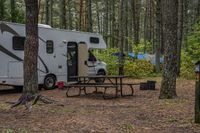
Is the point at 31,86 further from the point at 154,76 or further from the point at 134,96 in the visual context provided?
the point at 154,76

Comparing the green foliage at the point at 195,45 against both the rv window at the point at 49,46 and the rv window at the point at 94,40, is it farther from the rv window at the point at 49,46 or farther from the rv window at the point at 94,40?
the rv window at the point at 49,46

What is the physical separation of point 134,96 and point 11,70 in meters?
4.78

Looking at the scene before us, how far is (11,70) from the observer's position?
14.4 meters

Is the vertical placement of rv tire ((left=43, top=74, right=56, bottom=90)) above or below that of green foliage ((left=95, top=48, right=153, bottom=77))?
below

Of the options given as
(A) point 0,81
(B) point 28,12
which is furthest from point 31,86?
(A) point 0,81

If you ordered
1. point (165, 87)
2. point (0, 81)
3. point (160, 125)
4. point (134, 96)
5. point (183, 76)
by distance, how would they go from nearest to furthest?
1. point (160, 125)
2. point (165, 87)
3. point (134, 96)
4. point (0, 81)
5. point (183, 76)

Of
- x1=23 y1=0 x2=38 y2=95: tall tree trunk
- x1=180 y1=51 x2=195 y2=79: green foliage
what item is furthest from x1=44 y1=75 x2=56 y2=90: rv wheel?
x1=180 y1=51 x2=195 y2=79: green foliage

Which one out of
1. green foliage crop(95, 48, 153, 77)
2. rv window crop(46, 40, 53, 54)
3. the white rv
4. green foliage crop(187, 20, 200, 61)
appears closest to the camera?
the white rv

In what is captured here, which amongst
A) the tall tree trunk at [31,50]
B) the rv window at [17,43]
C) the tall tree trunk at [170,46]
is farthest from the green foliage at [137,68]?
the tall tree trunk at [31,50]

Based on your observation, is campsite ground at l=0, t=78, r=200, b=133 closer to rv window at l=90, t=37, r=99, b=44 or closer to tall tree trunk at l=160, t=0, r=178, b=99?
tall tree trunk at l=160, t=0, r=178, b=99

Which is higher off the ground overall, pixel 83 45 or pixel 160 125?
pixel 83 45

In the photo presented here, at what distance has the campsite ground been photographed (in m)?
7.30

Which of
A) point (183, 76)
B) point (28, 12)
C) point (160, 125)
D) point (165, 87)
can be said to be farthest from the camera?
point (183, 76)

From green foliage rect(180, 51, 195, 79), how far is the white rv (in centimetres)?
514
